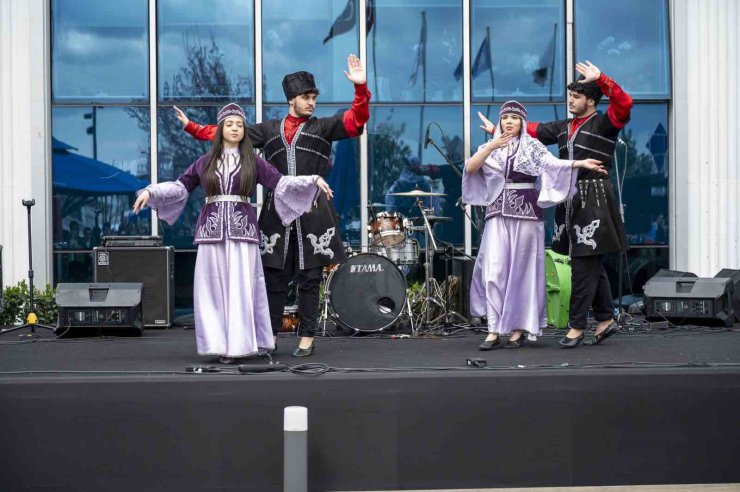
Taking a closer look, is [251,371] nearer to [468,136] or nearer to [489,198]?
[489,198]

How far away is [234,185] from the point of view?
5863 mm

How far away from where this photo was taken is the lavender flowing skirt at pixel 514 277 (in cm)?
653

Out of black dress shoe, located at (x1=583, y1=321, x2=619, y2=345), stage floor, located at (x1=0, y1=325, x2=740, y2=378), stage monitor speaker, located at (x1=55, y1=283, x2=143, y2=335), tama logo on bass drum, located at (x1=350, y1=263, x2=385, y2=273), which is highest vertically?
tama logo on bass drum, located at (x1=350, y1=263, x2=385, y2=273)

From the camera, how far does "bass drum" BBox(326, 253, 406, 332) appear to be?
774 cm

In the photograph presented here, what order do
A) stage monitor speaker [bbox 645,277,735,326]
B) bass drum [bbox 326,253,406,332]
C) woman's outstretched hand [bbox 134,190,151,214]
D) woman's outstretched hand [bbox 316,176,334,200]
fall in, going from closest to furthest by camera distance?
woman's outstretched hand [bbox 134,190,151,214] < woman's outstretched hand [bbox 316,176,334,200] < bass drum [bbox 326,253,406,332] < stage monitor speaker [bbox 645,277,735,326]

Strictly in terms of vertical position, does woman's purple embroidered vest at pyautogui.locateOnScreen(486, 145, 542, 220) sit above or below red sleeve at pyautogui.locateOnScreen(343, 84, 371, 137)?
below

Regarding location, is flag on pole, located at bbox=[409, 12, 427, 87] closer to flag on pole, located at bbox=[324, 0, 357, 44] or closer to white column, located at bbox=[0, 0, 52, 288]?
flag on pole, located at bbox=[324, 0, 357, 44]

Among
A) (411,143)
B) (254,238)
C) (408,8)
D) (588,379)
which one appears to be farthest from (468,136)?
(588,379)

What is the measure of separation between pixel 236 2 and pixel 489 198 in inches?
163

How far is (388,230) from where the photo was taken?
27.8 ft

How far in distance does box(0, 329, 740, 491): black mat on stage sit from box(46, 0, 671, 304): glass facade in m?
4.55

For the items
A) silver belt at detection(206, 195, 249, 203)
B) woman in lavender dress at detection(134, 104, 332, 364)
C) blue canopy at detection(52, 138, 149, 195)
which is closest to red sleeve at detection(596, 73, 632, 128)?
woman in lavender dress at detection(134, 104, 332, 364)

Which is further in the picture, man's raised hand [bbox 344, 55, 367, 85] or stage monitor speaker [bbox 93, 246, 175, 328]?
stage monitor speaker [bbox 93, 246, 175, 328]

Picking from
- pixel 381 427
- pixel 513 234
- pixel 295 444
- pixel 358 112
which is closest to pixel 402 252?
pixel 513 234
